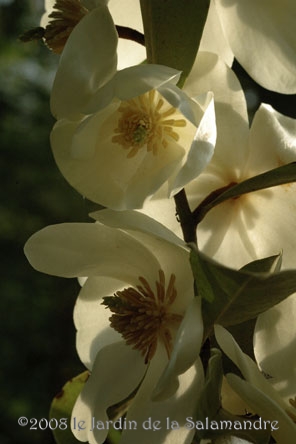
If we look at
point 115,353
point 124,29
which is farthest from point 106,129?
point 115,353

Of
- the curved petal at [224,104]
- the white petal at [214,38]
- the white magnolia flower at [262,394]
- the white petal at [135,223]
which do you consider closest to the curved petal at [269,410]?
the white magnolia flower at [262,394]

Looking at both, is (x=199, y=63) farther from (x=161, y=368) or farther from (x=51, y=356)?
(x=51, y=356)

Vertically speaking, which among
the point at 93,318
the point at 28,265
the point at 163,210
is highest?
the point at 163,210

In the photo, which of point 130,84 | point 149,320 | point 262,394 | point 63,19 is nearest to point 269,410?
point 262,394

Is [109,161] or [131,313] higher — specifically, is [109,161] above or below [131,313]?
above

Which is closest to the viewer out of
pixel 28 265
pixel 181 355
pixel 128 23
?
pixel 181 355

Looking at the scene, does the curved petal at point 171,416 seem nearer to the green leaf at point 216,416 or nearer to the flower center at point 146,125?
the green leaf at point 216,416

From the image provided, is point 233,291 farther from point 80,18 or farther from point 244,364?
point 80,18
